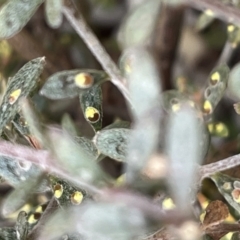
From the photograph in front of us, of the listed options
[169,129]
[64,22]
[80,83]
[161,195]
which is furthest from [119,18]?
[169,129]

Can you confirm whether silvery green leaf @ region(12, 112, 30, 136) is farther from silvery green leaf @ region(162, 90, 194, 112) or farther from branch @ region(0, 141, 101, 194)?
silvery green leaf @ region(162, 90, 194, 112)

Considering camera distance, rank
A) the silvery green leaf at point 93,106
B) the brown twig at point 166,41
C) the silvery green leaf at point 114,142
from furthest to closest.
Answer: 1. the brown twig at point 166,41
2. the silvery green leaf at point 93,106
3. the silvery green leaf at point 114,142

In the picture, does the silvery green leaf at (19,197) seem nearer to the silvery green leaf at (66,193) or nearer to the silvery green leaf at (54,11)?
the silvery green leaf at (66,193)

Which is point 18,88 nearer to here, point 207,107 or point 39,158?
point 39,158

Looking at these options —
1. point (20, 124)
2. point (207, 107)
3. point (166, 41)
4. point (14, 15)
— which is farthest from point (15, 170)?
point (166, 41)

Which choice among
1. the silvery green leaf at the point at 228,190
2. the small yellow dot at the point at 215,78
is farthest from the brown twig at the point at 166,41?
the silvery green leaf at the point at 228,190
